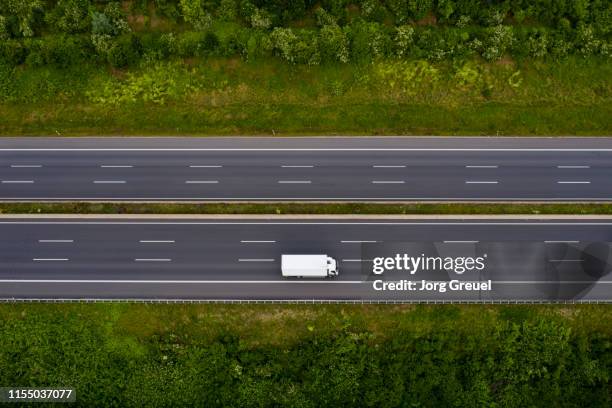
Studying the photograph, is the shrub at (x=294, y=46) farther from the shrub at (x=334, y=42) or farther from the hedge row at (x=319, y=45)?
the shrub at (x=334, y=42)

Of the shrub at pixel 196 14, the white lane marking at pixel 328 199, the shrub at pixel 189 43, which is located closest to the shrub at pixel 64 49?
the shrub at pixel 189 43

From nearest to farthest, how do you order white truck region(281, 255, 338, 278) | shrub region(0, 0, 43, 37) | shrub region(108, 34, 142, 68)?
white truck region(281, 255, 338, 278) < shrub region(108, 34, 142, 68) < shrub region(0, 0, 43, 37)

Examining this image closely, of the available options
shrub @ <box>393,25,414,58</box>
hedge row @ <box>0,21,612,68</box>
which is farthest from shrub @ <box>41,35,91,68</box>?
shrub @ <box>393,25,414,58</box>

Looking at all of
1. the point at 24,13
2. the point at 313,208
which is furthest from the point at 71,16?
the point at 313,208

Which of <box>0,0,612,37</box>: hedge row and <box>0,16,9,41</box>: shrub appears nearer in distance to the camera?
<box>0,16,9,41</box>: shrub

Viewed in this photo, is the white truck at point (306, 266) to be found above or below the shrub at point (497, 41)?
below

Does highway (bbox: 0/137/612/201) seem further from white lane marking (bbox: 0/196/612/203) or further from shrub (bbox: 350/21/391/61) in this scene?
shrub (bbox: 350/21/391/61)
